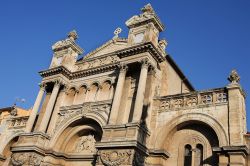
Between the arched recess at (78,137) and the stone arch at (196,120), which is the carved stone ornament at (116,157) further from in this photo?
the arched recess at (78,137)

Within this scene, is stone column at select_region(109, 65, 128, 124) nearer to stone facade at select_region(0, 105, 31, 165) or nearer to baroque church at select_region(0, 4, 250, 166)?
baroque church at select_region(0, 4, 250, 166)

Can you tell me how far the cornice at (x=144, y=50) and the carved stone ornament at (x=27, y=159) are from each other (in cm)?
816

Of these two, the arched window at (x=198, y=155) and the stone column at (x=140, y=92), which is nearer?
the arched window at (x=198, y=155)

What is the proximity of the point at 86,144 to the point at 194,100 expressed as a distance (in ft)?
24.7

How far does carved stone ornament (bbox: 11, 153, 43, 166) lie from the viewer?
1849cm

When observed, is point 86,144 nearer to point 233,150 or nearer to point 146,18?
point 146,18

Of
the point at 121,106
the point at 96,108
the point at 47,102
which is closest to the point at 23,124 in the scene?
the point at 47,102

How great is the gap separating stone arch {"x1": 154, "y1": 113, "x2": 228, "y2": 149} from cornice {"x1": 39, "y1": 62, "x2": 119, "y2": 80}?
5.95 m

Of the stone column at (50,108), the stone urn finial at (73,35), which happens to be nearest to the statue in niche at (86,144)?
the stone column at (50,108)

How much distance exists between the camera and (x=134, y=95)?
58.7 feet

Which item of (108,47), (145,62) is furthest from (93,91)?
(145,62)

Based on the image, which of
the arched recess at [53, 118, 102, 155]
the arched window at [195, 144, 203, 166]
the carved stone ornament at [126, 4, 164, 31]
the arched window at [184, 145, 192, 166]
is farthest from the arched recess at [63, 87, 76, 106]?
the arched window at [195, 144, 203, 166]

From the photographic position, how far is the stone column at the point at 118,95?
16.9 metres

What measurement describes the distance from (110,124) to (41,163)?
588 centimetres
